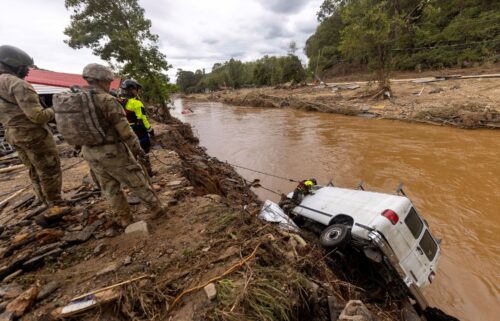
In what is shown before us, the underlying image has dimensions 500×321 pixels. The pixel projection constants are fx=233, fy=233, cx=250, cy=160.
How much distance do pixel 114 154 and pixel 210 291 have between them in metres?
1.92

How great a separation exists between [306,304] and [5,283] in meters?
2.95

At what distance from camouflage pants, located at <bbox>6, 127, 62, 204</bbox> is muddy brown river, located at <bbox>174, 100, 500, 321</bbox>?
4.69m

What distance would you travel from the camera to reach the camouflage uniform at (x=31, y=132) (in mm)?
2928

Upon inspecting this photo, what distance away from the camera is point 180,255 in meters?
2.55

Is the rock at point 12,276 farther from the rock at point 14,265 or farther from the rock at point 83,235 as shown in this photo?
the rock at point 83,235

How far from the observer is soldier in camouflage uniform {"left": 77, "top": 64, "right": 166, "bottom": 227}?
2626mm

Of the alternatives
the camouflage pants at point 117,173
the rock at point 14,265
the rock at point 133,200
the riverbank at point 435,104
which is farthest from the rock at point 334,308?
the riverbank at point 435,104

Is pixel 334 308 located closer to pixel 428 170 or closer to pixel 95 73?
pixel 95 73

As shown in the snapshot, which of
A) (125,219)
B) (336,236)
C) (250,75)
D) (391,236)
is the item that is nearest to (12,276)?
(125,219)

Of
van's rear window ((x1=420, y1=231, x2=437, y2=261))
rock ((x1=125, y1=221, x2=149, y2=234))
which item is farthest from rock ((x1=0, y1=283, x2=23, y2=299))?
van's rear window ((x1=420, y1=231, x2=437, y2=261))

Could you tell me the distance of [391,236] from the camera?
8.84 ft

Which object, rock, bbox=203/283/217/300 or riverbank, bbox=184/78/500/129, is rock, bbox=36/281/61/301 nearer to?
rock, bbox=203/283/217/300

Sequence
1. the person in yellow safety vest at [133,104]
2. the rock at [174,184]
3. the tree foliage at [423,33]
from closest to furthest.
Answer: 1. the person in yellow safety vest at [133,104]
2. the rock at [174,184]
3. the tree foliage at [423,33]

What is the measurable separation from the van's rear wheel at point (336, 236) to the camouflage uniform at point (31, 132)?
3.98m
